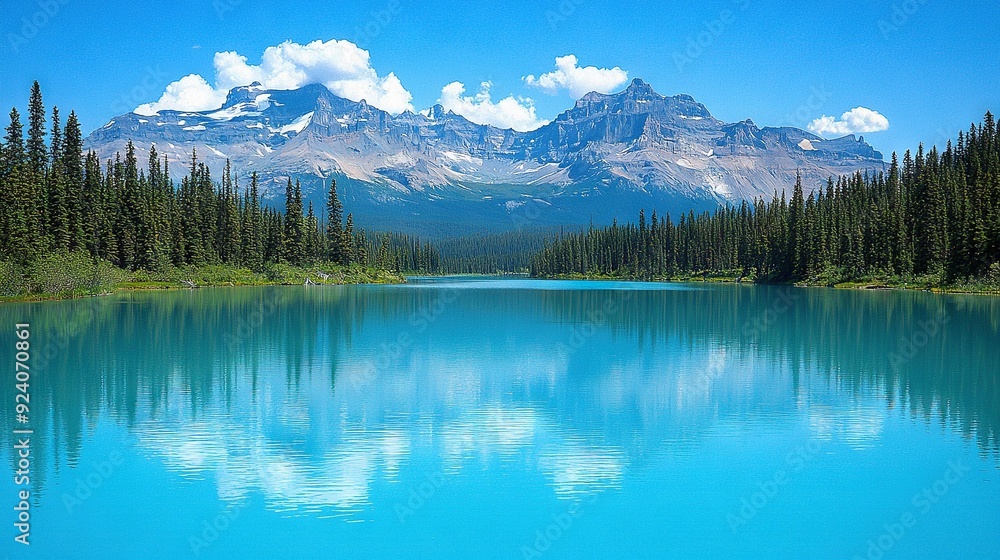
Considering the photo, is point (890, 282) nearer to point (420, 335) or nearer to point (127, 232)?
point (420, 335)

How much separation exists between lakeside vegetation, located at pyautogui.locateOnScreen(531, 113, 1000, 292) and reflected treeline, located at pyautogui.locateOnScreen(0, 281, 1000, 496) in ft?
91.2

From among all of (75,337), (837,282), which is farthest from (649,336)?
(837,282)

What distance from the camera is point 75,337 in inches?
1250

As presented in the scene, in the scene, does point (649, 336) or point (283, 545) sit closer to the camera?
point (283, 545)

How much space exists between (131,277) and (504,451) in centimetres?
7568

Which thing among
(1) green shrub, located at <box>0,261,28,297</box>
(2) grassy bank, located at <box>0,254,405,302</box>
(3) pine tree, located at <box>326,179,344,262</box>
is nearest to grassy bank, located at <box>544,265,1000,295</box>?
(2) grassy bank, located at <box>0,254,405,302</box>

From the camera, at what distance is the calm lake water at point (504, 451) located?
10898 mm

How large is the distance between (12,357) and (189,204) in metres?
80.2

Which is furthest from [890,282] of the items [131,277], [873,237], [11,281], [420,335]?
[11,281]

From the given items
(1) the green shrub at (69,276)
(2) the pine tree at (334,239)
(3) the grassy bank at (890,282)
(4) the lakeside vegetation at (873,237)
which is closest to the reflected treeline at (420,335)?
(1) the green shrub at (69,276)

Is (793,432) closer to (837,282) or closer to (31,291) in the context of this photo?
(31,291)

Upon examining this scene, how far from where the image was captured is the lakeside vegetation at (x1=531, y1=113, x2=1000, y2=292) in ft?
261

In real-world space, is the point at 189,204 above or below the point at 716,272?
above

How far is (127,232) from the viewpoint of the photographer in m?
81.9
